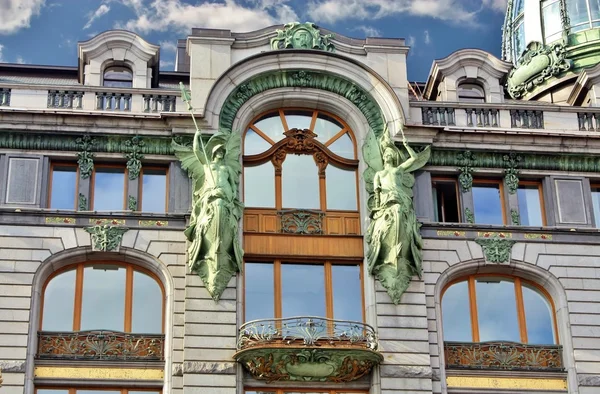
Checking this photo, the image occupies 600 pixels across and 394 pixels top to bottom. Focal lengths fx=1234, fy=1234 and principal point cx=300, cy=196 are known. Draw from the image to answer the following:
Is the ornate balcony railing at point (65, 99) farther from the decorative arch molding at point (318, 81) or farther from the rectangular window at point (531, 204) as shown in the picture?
the rectangular window at point (531, 204)

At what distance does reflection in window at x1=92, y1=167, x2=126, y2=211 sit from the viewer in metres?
37.4

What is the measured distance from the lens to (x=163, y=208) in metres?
37.5

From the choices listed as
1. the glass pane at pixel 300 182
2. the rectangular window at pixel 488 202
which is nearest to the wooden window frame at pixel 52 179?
the glass pane at pixel 300 182

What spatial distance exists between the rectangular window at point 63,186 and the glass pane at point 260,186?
17.2ft

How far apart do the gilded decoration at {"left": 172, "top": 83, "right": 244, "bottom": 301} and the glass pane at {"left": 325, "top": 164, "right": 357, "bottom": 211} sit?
2.90 meters

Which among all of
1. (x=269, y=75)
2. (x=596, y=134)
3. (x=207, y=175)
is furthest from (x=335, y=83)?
(x=596, y=134)

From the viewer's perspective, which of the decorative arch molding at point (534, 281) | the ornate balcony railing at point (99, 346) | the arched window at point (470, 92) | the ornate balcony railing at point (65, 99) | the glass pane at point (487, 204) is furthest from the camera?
the arched window at point (470, 92)

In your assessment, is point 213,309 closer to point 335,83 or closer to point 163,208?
point 163,208

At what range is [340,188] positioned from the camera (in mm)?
38500

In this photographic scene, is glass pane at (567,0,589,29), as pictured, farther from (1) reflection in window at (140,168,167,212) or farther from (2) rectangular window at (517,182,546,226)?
(1) reflection in window at (140,168,167,212)

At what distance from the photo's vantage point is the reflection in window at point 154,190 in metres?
37.5

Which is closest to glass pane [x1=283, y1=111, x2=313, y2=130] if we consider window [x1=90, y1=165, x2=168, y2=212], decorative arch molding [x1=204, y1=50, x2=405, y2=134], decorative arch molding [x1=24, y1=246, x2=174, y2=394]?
decorative arch molding [x1=204, y1=50, x2=405, y2=134]

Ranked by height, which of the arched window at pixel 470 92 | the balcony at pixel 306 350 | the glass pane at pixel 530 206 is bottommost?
the balcony at pixel 306 350

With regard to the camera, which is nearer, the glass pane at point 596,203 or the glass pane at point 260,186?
the glass pane at point 260,186
